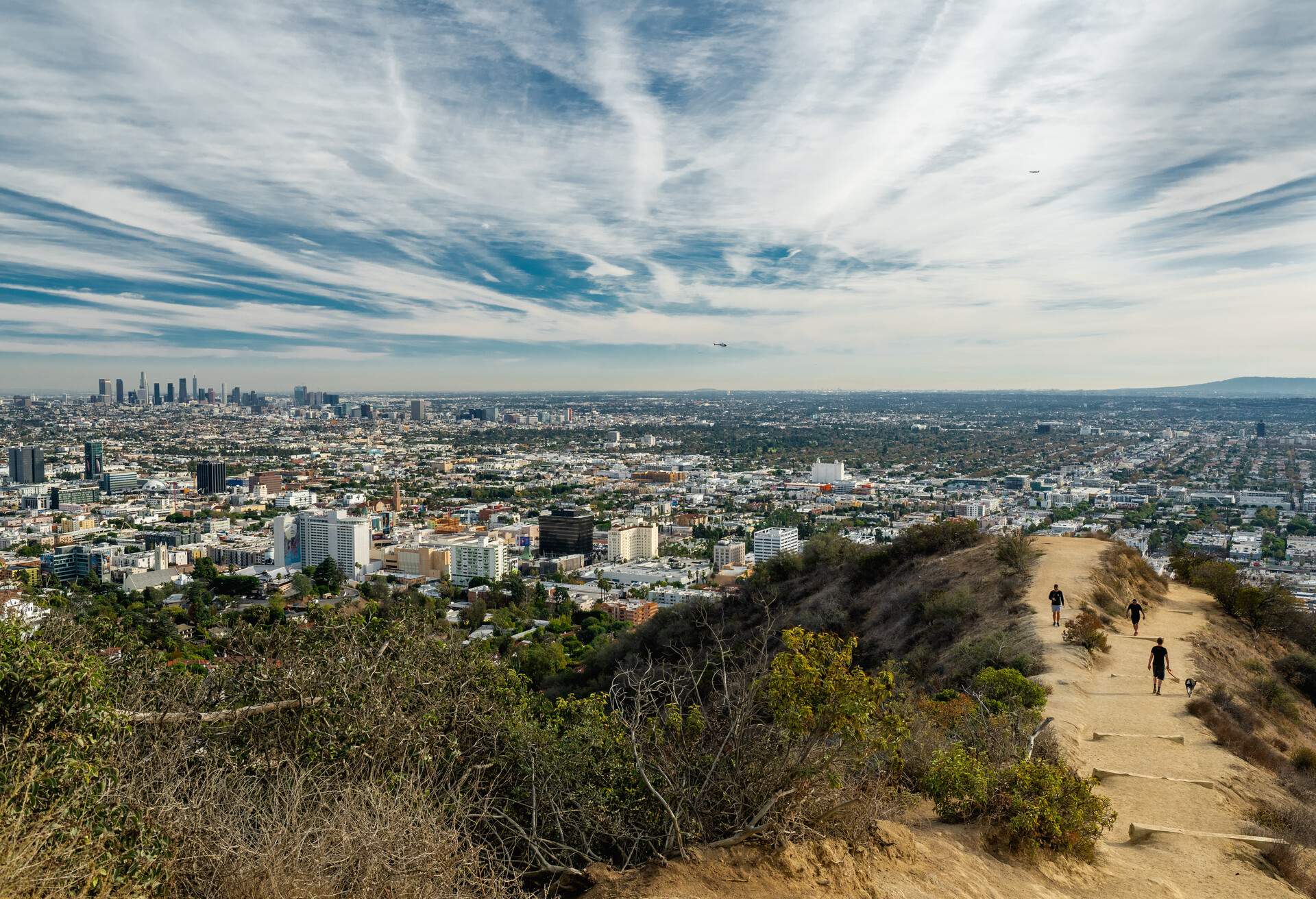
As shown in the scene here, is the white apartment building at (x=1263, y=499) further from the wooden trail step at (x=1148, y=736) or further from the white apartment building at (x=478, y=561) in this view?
the wooden trail step at (x=1148, y=736)

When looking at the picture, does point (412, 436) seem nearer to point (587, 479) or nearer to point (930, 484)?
point (587, 479)

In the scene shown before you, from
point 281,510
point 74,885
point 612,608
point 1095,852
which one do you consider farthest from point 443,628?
point 281,510

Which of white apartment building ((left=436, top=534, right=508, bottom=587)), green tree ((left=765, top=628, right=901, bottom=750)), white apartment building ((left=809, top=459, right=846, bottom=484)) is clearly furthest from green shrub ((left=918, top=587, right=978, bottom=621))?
white apartment building ((left=809, top=459, right=846, bottom=484))

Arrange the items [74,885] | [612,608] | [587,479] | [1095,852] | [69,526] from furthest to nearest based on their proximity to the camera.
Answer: [587,479]
[69,526]
[612,608]
[1095,852]
[74,885]

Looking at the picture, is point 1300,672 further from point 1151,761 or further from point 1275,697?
point 1151,761

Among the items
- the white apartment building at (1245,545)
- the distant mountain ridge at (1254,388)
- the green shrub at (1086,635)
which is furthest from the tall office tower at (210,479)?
the distant mountain ridge at (1254,388)

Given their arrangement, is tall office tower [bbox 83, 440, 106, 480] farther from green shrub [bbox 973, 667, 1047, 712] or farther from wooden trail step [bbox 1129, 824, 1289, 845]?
wooden trail step [bbox 1129, 824, 1289, 845]
